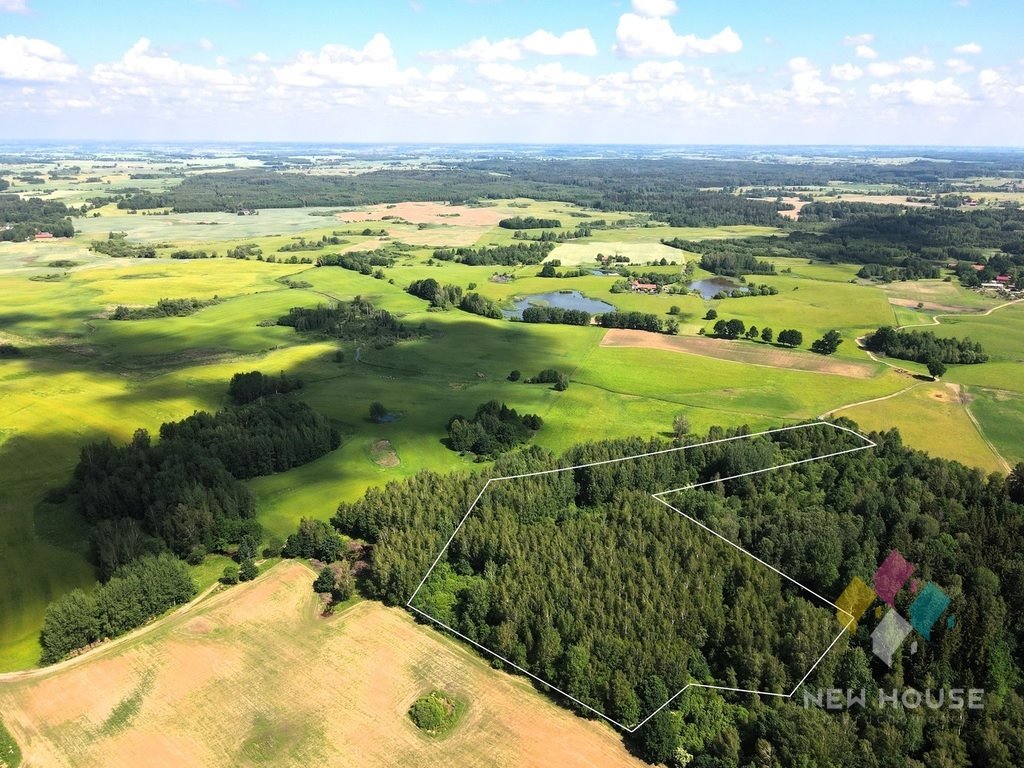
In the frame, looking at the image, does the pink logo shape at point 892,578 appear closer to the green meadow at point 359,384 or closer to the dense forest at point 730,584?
the dense forest at point 730,584

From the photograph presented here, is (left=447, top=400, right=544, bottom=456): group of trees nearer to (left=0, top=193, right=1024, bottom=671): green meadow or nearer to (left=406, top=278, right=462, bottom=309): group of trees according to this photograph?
(left=0, top=193, right=1024, bottom=671): green meadow

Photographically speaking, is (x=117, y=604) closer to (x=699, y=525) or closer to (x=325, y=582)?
(x=325, y=582)

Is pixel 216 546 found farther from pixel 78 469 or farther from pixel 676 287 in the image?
pixel 676 287

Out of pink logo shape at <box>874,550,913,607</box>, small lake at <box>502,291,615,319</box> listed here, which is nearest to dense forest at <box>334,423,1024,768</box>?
pink logo shape at <box>874,550,913,607</box>

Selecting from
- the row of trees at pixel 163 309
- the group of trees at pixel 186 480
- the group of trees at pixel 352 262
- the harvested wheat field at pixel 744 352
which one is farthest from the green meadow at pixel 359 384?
the group of trees at pixel 352 262

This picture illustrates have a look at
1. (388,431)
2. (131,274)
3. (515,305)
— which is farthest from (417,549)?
(131,274)
